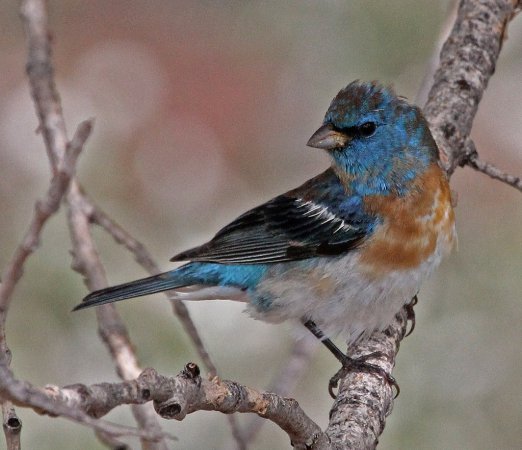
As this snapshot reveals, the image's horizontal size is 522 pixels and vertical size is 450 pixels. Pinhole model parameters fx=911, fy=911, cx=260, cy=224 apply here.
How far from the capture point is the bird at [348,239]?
12.4 feet

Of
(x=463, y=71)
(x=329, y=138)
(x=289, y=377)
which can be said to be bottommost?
(x=289, y=377)

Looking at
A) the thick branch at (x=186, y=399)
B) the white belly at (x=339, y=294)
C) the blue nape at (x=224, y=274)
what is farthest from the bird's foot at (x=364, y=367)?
the thick branch at (x=186, y=399)

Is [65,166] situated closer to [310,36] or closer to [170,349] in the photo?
[170,349]

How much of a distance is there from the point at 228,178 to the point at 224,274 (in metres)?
2.43

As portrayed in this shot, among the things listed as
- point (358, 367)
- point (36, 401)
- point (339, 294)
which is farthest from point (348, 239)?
point (36, 401)

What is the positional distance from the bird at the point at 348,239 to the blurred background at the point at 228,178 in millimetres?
890

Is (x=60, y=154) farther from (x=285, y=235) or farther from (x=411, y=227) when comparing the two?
(x=411, y=227)

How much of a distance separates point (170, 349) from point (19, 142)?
85.5 inches

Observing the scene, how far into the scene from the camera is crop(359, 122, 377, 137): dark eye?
13.1 ft

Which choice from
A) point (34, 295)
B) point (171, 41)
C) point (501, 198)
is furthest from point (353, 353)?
point (171, 41)

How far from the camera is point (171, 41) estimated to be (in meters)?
7.42

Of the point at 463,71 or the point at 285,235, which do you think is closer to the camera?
the point at 285,235

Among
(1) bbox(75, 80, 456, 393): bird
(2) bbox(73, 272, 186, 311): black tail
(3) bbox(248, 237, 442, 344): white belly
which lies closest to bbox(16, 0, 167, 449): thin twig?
(2) bbox(73, 272, 186, 311): black tail

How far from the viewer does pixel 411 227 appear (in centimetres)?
383
